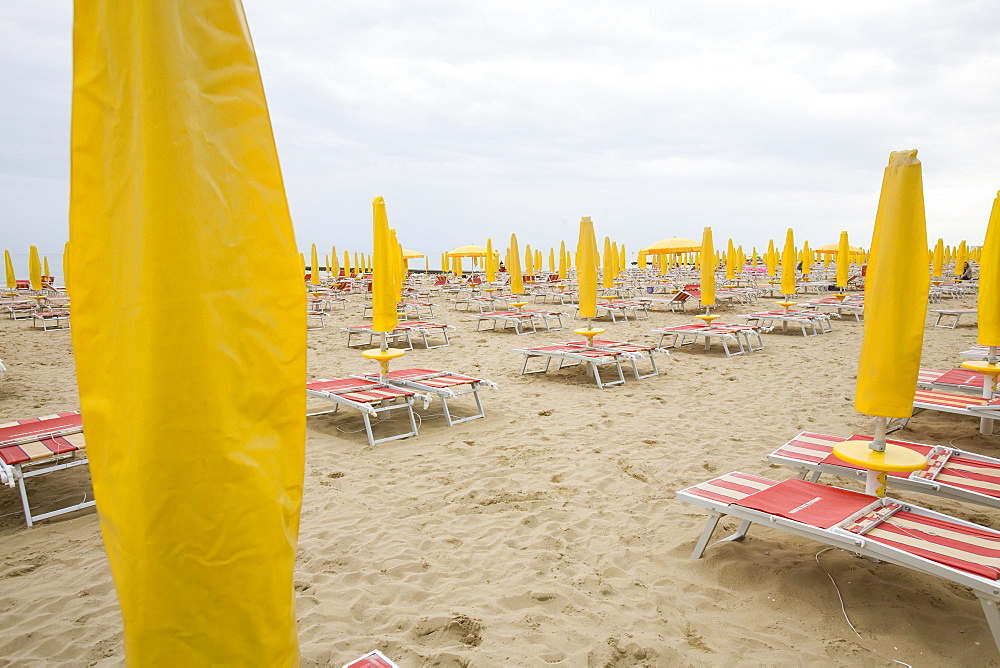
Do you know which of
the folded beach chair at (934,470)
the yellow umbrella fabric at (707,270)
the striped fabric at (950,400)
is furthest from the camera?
the yellow umbrella fabric at (707,270)

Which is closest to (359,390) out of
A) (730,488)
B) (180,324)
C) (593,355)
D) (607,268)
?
(593,355)

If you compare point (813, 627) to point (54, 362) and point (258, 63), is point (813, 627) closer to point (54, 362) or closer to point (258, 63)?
point (258, 63)

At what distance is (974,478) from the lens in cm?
361

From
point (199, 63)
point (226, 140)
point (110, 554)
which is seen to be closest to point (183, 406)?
point (110, 554)

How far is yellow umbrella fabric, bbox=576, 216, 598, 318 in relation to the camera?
26.3 ft

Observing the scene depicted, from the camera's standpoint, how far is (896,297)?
298cm

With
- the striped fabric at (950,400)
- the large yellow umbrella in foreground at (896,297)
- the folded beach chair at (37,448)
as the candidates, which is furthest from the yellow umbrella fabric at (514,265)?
the large yellow umbrella in foreground at (896,297)

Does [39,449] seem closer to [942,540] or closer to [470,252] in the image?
[942,540]

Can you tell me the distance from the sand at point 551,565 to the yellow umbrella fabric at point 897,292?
1128 mm

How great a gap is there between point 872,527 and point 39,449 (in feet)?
18.4

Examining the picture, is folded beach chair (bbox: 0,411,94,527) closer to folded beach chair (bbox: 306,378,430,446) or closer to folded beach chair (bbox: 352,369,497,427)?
folded beach chair (bbox: 306,378,430,446)

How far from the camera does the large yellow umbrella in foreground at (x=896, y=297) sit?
295cm

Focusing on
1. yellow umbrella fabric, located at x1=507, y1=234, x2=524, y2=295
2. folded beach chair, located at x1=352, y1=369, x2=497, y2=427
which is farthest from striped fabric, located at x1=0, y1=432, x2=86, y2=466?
yellow umbrella fabric, located at x1=507, y1=234, x2=524, y2=295

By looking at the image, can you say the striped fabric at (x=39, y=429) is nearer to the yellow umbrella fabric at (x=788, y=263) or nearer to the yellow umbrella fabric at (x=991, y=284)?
the yellow umbrella fabric at (x=991, y=284)
